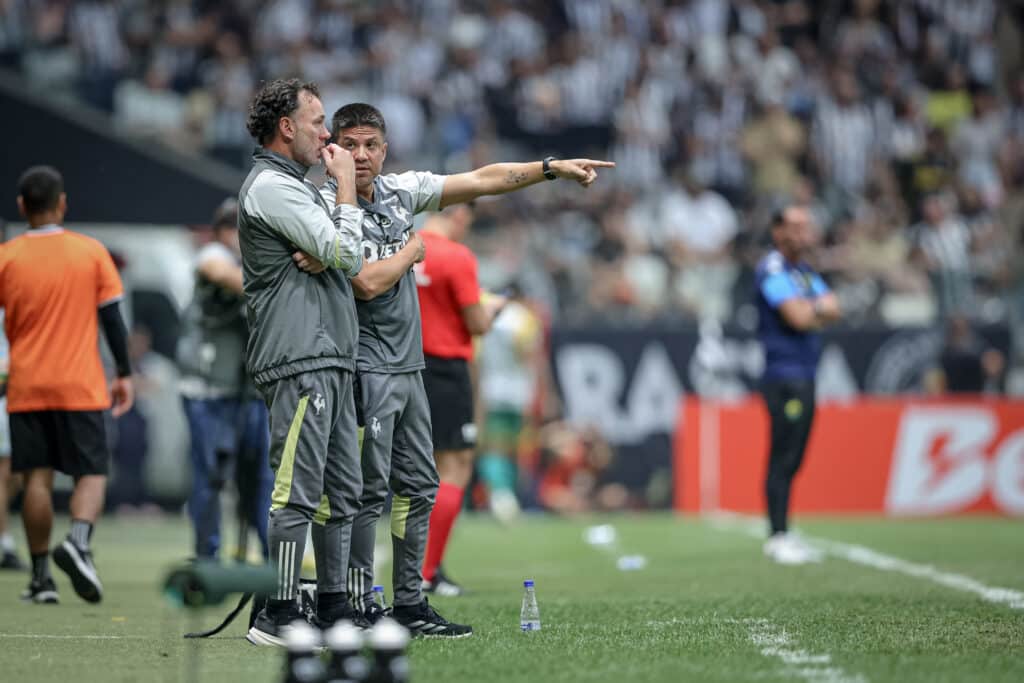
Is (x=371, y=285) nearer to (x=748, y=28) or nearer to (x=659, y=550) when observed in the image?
(x=659, y=550)

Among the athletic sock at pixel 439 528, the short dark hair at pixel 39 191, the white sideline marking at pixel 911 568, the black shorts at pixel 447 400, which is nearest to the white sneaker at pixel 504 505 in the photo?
the white sideline marking at pixel 911 568

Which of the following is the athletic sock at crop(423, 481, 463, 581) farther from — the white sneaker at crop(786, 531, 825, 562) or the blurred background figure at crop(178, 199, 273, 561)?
the white sneaker at crop(786, 531, 825, 562)

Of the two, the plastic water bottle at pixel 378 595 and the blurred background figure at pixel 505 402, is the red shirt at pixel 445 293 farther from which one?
the blurred background figure at pixel 505 402

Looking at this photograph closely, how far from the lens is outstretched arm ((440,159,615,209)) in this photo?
7.34 metres

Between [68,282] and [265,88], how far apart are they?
8.61 feet

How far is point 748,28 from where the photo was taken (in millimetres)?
25828

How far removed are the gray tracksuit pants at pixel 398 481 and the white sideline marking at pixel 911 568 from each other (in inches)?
126

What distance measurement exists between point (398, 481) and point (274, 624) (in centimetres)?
99

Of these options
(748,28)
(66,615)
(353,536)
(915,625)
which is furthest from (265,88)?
(748,28)

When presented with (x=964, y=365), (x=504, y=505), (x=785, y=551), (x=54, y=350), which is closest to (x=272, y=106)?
(x=54, y=350)

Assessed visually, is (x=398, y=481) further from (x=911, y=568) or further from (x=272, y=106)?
(x=911, y=568)

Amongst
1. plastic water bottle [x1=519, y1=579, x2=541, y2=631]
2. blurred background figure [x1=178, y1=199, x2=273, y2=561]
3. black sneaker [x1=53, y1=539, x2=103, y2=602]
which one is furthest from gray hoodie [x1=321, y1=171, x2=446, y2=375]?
blurred background figure [x1=178, y1=199, x2=273, y2=561]

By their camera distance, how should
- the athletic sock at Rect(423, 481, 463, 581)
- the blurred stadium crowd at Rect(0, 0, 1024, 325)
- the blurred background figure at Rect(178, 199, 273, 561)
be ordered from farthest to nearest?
the blurred stadium crowd at Rect(0, 0, 1024, 325) → the blurred background figure at Rect(178, 199, 273, 561) → the athletic sock at Rect(423, 481, 463, 581)

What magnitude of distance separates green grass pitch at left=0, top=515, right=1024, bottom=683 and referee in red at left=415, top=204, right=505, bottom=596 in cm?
49
